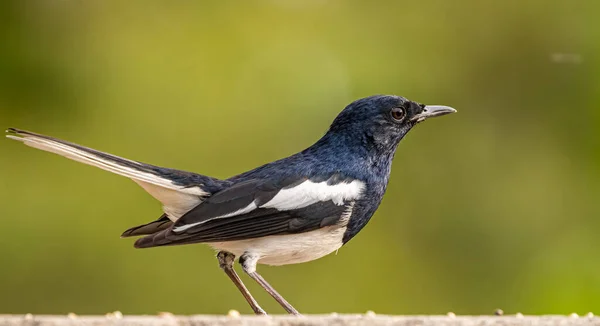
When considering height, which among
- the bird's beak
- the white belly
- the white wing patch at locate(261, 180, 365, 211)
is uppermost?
the bird's beak

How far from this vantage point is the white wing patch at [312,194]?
453cm

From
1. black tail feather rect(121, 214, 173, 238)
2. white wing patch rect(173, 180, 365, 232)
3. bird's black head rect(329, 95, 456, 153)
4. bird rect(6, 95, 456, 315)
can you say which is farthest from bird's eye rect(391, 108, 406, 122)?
black tail feather rect(121, 214, 173, 238)

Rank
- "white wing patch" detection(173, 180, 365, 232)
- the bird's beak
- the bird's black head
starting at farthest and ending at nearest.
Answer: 1. the bird's beak
2. the bird's black head
3. "white wing patch" detection(173, 180, 365, 232)

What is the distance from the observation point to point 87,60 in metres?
7.40

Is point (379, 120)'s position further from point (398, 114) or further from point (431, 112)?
point (431, 112)

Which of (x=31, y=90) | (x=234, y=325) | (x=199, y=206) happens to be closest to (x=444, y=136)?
(x=31, y=90)

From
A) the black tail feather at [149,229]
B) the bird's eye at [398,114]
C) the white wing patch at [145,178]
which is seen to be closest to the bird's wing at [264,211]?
the white wing patch at [145,178]

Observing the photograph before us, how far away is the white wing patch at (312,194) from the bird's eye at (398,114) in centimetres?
48

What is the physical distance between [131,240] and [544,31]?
3.68 m

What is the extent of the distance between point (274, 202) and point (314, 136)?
303 centimetres

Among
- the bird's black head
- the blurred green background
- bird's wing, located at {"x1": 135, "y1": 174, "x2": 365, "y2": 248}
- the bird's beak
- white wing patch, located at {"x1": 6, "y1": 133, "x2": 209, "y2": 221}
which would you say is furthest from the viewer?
the blurred green background

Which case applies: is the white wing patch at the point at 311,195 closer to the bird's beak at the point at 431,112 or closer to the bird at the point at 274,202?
the bird at the point at 274,202

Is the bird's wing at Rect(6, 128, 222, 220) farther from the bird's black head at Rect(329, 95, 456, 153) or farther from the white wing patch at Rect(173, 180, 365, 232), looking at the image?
the bird's black head at Rect(329, 95, 456, 153)

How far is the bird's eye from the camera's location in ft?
16.6
